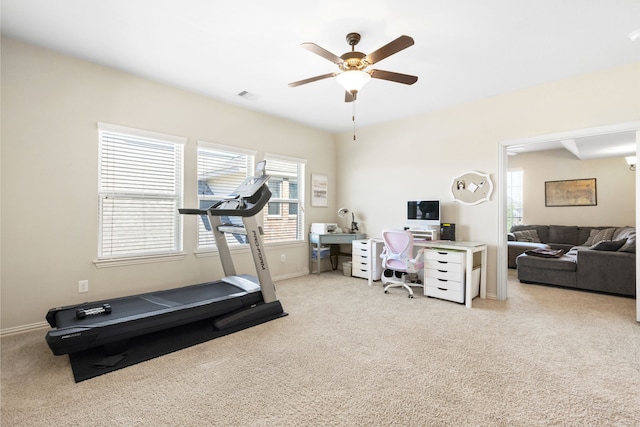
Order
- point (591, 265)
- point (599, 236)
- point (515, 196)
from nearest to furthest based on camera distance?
point (591, 265) → point (599, 236) → point (515, 196)

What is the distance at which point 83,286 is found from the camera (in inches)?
121

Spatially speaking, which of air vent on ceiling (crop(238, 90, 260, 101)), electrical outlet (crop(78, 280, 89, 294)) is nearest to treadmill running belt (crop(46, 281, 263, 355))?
electrical outlet (crop(78, 280, 89, 294))

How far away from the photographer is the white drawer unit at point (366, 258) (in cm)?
468

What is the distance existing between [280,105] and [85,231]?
286 centimetres

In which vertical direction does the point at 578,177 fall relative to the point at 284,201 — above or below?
above

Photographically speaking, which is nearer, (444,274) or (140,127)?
(140,127)

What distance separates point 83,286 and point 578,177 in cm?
918

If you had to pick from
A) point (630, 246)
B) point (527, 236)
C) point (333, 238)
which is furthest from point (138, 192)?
point (527, 236)

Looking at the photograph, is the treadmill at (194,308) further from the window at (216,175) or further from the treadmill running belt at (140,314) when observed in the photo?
the window at (216,175)

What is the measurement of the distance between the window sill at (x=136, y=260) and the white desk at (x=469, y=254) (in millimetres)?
3120

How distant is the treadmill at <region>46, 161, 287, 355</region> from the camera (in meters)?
2.22

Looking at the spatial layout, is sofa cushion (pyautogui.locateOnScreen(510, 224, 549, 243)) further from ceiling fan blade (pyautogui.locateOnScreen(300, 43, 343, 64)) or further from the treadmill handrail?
ceiling fan blade (pyautogui.locateOnScreen(300, 43, 343, 64))

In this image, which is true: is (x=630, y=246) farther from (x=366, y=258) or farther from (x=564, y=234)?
(x=366, y=258)

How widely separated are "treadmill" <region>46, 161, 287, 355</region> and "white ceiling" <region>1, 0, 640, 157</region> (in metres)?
1.24
